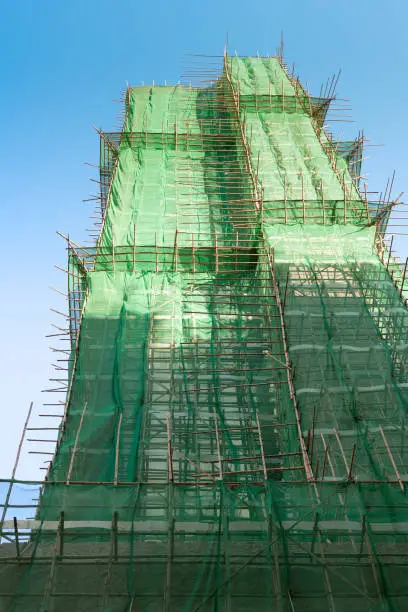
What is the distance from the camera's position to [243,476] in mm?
12391

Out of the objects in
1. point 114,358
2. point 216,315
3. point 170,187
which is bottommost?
point 114,358

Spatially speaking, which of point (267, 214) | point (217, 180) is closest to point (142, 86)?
point (217, 180)

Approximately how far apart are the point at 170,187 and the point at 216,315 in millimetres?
6247

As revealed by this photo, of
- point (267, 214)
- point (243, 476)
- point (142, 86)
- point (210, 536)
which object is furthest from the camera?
point (142, 86)

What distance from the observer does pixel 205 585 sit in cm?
920

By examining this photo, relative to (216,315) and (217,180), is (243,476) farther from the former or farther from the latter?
(217,180)

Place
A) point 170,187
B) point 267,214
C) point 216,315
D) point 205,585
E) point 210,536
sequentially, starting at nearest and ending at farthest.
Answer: point 205,585, point 210,536, point 216,315, point 267,214, point 170,187

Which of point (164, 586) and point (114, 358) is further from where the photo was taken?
point (114, 358)

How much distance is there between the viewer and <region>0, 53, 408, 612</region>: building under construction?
31.0 ft

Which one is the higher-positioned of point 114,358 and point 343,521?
point 114,358

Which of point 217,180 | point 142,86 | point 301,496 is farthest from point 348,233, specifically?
point 142,86

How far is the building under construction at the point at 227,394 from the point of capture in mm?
9445

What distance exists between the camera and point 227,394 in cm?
1406

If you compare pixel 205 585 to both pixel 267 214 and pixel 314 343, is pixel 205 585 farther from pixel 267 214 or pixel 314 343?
pixel 267 214
